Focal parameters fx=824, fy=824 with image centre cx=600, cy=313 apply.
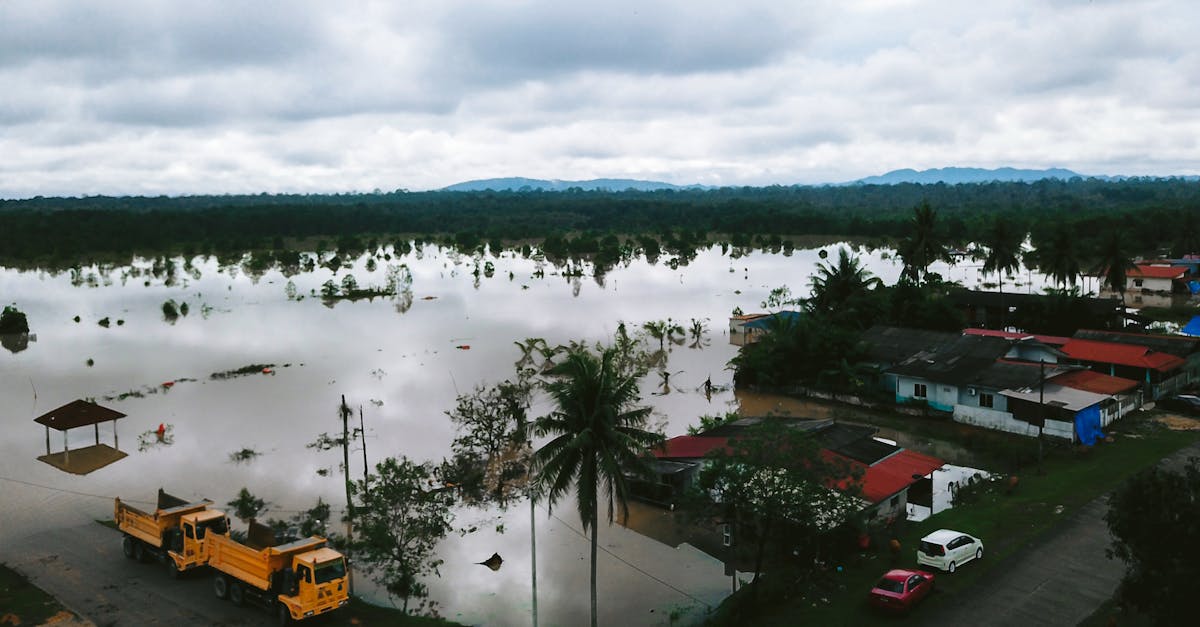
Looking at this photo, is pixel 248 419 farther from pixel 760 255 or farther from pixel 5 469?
pixel 760 255

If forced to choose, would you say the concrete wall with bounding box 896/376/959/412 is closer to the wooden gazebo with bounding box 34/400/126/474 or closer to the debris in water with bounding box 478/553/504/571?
the debris in water with bounding box 478/553/504/571

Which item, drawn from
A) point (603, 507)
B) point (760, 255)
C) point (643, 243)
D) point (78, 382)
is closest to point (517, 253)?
point (643, 243)

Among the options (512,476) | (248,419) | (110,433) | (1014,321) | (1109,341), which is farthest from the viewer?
(1014,321)

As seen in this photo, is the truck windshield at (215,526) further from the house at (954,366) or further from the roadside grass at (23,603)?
the house at (954,366)

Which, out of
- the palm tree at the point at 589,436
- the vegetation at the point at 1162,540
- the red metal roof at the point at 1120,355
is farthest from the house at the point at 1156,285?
the palm tree at the point at 589,436

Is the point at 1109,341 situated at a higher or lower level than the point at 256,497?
higher
